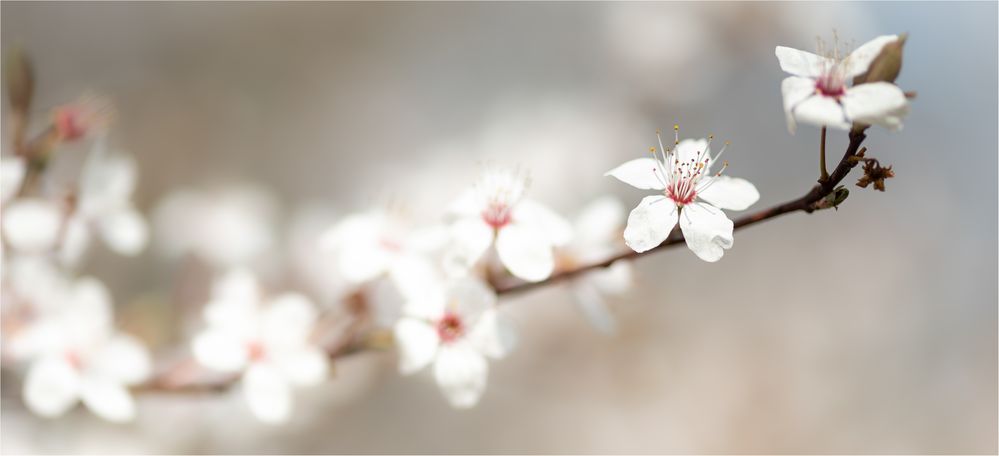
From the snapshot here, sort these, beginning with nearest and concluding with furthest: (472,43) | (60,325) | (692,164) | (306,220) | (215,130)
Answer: (692,164)
(60,325)
(306,220)
(215,130)
(472,43)

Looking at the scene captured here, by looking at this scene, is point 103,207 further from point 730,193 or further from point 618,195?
point 618,195

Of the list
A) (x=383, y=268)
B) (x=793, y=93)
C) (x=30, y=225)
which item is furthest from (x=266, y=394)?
(x=793, y=93)

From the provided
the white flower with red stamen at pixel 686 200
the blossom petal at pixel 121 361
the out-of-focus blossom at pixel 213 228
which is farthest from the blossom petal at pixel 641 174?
the out-of-focus blossom at pixel 213 228

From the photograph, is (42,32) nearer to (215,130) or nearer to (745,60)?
(215,130)

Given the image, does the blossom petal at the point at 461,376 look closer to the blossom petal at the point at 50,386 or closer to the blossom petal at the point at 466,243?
the blossom petal at the point at 466,243

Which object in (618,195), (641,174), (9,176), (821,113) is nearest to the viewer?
(821,113)

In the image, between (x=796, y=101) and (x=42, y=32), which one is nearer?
(x=796, y=101)

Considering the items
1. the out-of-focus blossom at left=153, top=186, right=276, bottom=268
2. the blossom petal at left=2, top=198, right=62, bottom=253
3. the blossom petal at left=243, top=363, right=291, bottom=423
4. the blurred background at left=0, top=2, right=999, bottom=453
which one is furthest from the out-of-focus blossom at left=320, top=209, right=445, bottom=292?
the blurred background at left=0, top=2, right=999, bottom=453

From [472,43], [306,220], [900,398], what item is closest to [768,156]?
[900,398]
